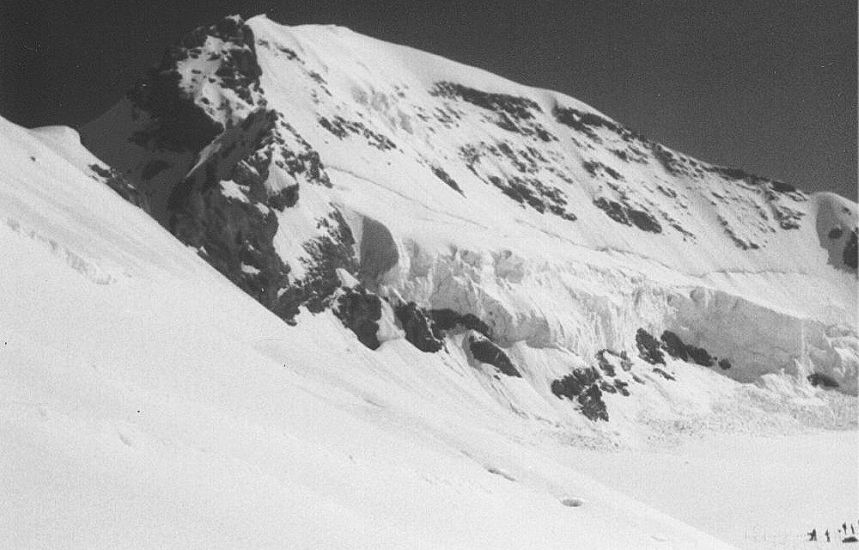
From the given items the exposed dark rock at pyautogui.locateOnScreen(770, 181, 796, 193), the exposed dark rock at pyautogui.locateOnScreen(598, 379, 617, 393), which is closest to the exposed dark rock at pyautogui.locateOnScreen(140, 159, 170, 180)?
the exposed dark rock at pyautogui.locateOnScreen(598, 379, 617, 393)

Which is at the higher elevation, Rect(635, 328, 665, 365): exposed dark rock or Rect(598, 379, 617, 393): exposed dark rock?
Rect(635, 328, 665, 365): exposed dark rock

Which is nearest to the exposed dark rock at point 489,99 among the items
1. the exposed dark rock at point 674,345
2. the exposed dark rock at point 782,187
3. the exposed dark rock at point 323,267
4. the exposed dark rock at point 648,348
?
the exposed dark rock at point 782,187

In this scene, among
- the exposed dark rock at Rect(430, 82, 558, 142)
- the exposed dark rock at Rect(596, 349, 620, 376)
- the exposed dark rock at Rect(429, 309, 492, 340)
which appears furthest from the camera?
the exposed dark rock at Rect(430, 82, 558, 142)

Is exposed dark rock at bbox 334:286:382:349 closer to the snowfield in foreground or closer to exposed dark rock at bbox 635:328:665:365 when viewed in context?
exposed dark rock at bbox 635:328:665:365

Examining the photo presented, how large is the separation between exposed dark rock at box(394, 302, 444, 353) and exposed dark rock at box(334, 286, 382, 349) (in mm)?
1868

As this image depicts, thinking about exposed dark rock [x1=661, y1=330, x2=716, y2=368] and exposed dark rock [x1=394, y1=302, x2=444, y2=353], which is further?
exposed dark rock [x1=661, y1=330, x2=716, y2=368]

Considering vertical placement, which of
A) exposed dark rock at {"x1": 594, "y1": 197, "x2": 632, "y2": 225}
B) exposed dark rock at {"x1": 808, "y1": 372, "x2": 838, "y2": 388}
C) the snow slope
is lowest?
the snow slope

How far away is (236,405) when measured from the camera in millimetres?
12531

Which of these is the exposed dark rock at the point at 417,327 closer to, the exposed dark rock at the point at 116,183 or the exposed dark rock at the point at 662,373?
the exposed dark rock at the point at 116,183

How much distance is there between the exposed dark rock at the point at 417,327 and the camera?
55.7 m

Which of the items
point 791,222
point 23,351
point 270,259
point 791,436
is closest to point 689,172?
point 791,222

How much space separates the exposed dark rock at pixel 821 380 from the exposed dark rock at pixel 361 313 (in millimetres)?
44022

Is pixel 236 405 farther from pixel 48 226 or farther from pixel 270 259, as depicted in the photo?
pixel 270 259

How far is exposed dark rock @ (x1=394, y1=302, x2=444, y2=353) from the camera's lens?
5572 centimetres
